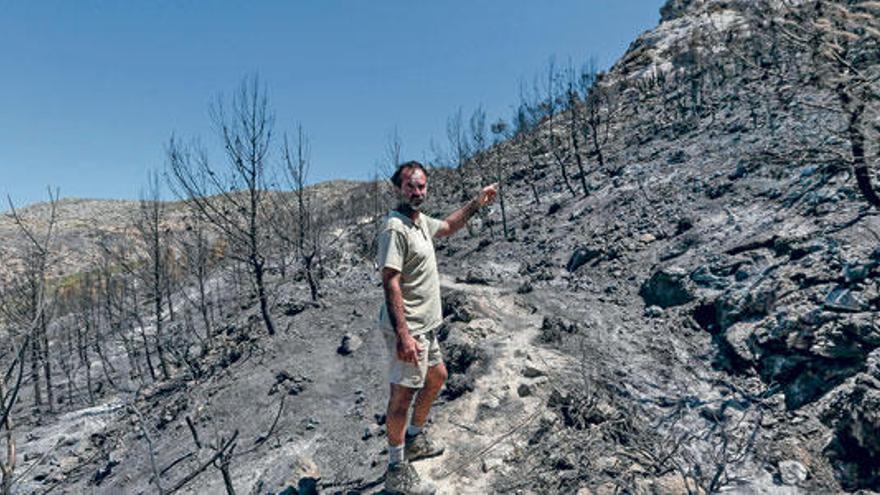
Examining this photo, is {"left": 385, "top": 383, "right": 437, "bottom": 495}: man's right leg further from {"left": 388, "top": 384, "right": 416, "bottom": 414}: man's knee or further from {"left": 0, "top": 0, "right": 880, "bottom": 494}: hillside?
{"left": 0, "top": 0, "right": 880, "bottom": 494}: hillside

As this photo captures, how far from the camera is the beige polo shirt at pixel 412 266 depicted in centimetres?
306

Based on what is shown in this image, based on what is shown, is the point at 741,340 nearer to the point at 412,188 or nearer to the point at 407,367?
the point at 407,367

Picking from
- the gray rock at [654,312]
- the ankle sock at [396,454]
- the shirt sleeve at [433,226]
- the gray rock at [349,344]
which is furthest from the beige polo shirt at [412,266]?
the gray rock at [654,312]

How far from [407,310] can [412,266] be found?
0.29m

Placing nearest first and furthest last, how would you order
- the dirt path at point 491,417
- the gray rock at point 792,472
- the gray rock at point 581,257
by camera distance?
the dirt path at point 491,417, the gray rock at point 792,472, the gray rock at point 581,257

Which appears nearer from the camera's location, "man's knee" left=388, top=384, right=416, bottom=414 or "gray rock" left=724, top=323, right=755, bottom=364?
"man's knee" left=388, top=384, right=416, bottom=414

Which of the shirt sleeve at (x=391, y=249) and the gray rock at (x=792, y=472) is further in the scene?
the gray rock at (x=792, y=472)

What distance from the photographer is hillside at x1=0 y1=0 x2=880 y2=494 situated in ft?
13.8

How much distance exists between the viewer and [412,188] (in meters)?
3.28

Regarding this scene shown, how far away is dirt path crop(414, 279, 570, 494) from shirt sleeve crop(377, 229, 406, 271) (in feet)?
6.00

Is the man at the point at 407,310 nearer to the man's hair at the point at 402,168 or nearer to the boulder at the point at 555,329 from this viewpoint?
the man's hair at the point at 402,168

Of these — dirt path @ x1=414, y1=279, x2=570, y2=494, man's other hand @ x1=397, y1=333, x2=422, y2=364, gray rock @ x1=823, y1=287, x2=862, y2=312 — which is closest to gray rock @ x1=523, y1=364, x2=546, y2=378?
dirt path @ x1=414, y1=279, x2=570, y2=494

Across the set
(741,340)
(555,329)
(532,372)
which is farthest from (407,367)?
(741,340)

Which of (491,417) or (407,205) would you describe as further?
(491,417)
